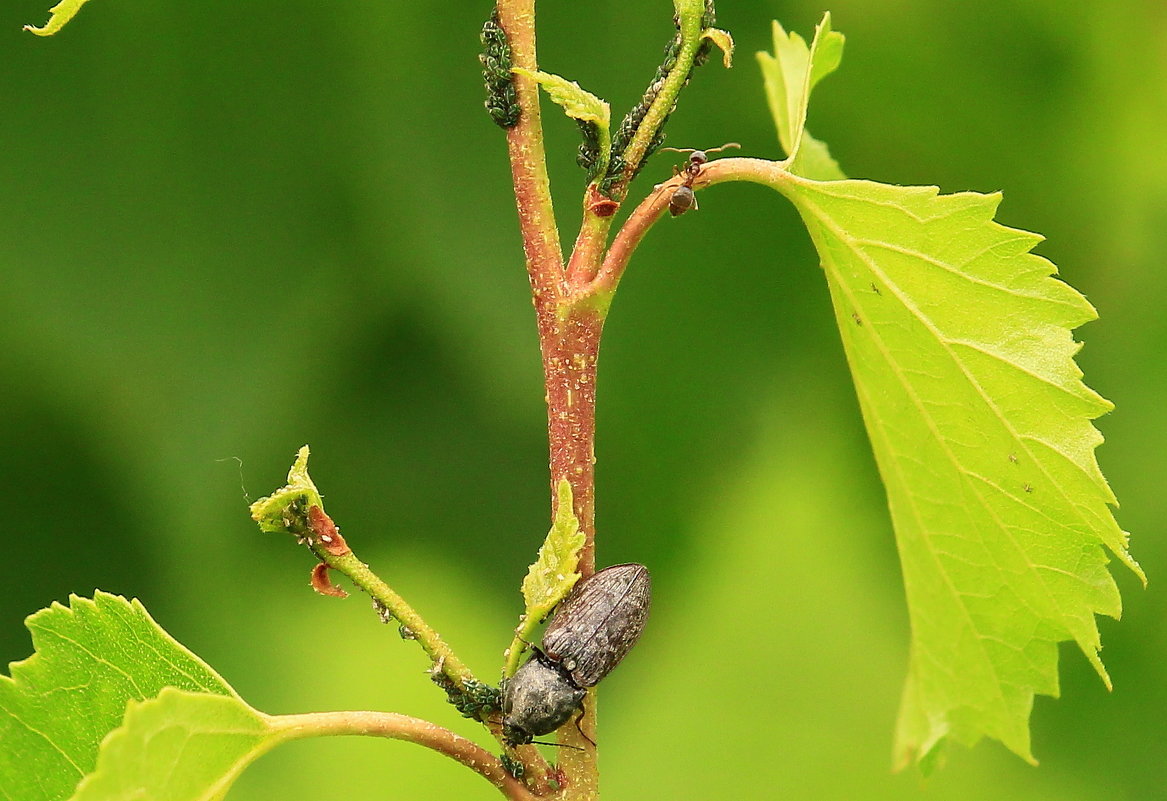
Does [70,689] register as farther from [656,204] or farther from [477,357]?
[477,357]

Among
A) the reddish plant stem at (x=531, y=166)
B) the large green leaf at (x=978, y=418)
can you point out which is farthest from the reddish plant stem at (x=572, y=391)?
the large green leaf at (x=978, y=418)

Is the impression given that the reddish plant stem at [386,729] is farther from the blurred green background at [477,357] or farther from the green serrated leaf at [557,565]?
the blurred green background at [477,357]

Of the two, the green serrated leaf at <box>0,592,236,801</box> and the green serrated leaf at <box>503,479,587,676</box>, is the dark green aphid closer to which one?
the green serrated leaf at <box>503,479,587,676</box>

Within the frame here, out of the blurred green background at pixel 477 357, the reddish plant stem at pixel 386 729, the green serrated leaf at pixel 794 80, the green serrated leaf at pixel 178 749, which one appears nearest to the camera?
→ the green serrated leaf at pixel 178 749

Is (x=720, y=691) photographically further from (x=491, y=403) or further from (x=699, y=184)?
(x=699, y=184)

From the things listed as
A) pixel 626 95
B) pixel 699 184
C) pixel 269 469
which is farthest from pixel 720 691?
pixel 699 184

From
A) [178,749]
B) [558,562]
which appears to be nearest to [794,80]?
[558,562]
